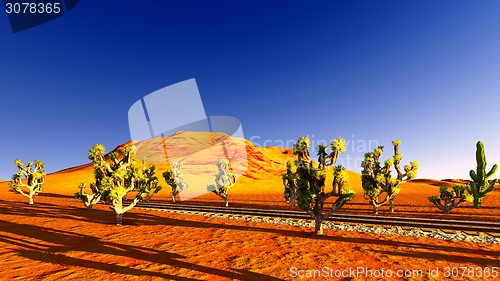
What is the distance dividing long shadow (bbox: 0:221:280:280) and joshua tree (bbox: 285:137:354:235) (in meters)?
8.28

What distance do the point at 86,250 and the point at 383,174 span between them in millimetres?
Answer: 29505

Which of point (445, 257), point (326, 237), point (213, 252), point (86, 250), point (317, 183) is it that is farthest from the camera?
point (317, 183)

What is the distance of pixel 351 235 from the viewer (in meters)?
16.4

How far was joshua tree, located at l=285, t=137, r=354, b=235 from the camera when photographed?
54.2ft

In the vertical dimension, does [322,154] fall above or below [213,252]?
above

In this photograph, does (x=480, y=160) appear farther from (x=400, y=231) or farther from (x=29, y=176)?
(x=29, y=176)

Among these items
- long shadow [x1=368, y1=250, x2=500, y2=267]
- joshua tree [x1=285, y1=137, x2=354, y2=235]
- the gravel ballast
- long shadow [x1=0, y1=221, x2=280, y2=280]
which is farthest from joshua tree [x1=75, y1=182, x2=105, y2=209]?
long shadow [x1=368, y1=250, x2=500, y2=267]

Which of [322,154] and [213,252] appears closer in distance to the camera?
[213,252]

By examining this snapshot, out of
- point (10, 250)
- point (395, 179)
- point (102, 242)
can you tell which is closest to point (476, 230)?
point (395, 179)

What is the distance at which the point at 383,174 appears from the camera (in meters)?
28.3

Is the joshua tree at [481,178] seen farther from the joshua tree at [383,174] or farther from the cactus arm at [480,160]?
the joshua tree at [383,174]

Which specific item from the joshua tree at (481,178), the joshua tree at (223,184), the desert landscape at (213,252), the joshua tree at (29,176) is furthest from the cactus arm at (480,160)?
the joshua tree at (29,176)

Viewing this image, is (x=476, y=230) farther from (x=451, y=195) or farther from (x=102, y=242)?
(x=102, y=242)

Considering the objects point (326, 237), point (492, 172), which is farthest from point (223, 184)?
point (492, 172)
